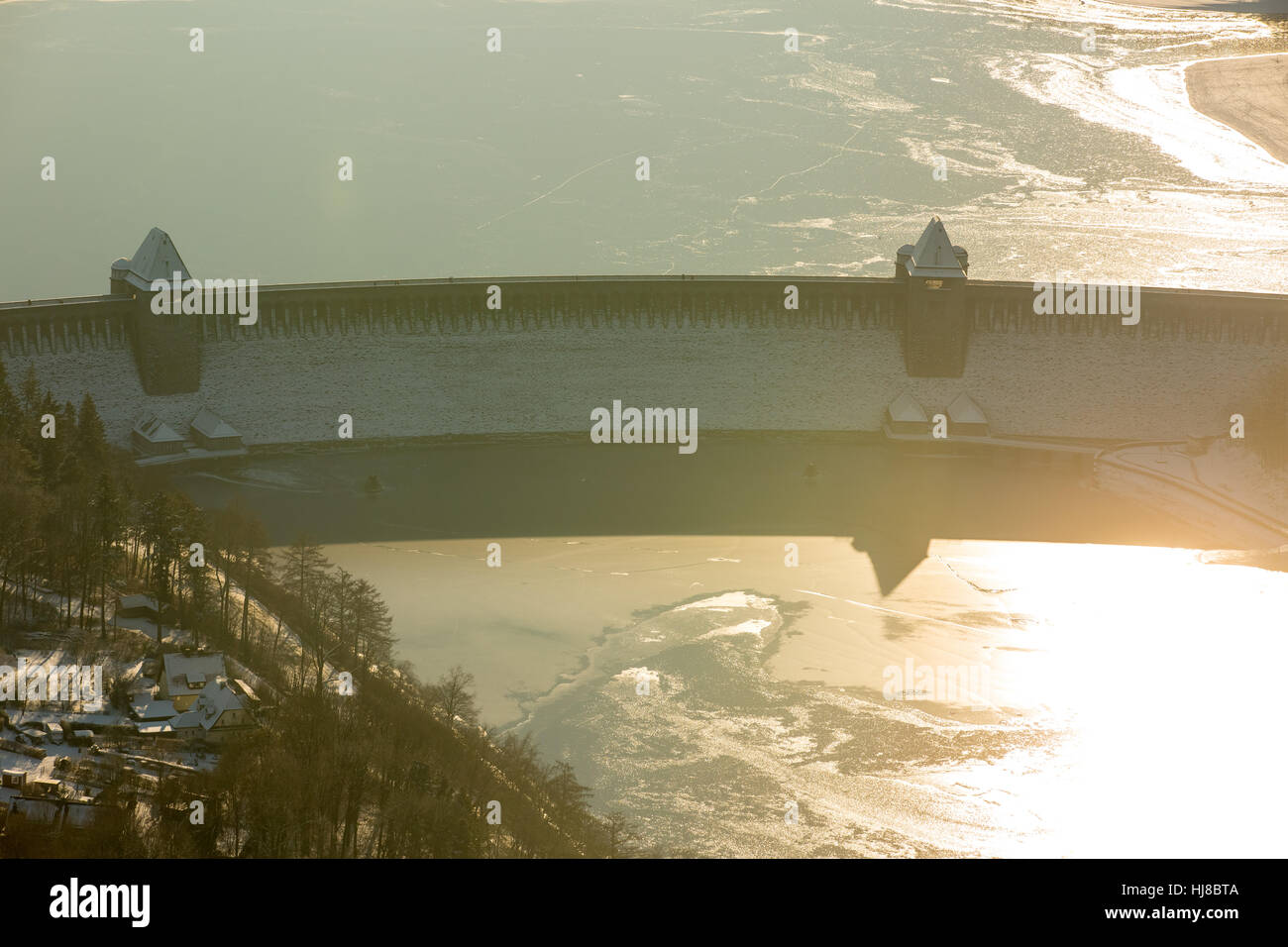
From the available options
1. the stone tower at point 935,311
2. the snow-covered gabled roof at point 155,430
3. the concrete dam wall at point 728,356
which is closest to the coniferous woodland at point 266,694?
the snow-covered gabled roof at point 155,430

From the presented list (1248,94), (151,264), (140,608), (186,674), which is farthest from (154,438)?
(1248,94)

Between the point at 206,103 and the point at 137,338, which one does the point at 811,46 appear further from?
the point at 137,338

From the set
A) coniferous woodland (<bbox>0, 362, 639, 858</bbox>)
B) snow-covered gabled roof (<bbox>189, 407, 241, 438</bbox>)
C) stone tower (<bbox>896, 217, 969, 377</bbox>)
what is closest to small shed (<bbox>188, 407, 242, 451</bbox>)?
snow-covered gabled roof (<bbox>189, 407, 241, 438</bbox>)

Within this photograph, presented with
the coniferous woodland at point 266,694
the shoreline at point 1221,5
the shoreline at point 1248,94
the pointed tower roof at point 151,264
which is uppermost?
the shoreline at point 1221,5

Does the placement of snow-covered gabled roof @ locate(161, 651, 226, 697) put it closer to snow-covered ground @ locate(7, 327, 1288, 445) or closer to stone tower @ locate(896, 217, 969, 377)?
snow-covered ground @ locate(7, 327, 1288, 445)

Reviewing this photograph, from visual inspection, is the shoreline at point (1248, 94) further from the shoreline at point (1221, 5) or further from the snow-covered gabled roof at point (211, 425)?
the snow-covered gabled roof at point (211, 425)
